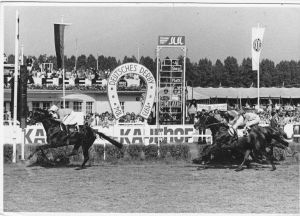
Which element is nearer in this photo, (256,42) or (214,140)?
(214,140)

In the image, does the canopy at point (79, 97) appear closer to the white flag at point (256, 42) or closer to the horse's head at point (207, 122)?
the white flag at point (256, 42)

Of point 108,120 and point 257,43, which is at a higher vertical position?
point 257,43

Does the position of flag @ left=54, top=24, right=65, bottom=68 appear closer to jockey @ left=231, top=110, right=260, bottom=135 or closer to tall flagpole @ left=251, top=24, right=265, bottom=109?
jockey @ left=231, top=110, right=260, bottom=135

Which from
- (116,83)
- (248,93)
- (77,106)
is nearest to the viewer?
(116,83)

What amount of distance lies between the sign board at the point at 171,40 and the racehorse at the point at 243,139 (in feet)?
16.5

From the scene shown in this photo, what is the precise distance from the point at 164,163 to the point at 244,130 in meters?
2.62

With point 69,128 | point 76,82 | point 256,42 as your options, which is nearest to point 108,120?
point 256,42

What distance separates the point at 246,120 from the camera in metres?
14.5

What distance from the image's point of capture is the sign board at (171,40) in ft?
63.6

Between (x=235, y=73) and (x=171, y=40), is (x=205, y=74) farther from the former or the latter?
(x=171, y=40)

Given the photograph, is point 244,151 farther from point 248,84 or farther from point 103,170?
point 248,84

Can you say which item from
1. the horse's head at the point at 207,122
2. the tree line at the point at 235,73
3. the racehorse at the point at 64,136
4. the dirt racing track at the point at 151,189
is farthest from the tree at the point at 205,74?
the racehorse at the point at 64,136

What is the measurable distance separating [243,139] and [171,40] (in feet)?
20.4

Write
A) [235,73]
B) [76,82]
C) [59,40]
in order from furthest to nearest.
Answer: [235,73] < [76,82] < [59,40]
